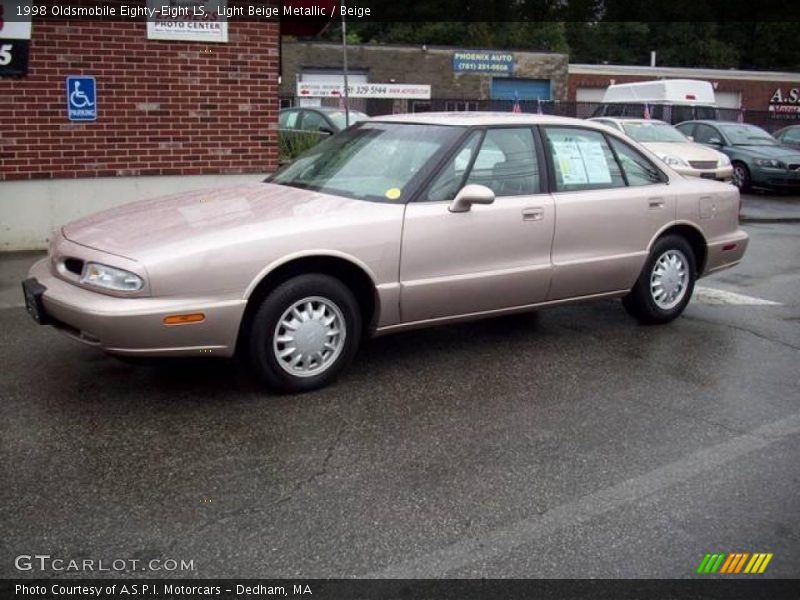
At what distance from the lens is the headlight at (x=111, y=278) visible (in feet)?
13.6

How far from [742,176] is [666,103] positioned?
256 inches

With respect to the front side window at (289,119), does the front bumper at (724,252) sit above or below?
below

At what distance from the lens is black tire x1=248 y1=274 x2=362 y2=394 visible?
4.45 metres

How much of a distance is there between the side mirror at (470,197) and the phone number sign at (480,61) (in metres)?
38.0

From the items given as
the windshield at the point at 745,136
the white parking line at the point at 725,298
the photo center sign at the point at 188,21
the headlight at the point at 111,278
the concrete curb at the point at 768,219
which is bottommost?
the white parking line at the point at 725,298

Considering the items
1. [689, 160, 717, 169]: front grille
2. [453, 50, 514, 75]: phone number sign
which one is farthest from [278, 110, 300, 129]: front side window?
[453, 50, 514, 75]: phone number sign

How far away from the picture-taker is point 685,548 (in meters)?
3.16

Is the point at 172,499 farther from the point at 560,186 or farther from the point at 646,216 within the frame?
the point at 646,216

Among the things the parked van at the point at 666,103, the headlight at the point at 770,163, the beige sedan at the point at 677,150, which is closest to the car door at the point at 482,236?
the beige sedan at the point at 677,150

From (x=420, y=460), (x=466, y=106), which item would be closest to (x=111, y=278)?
(x=420, y=460)

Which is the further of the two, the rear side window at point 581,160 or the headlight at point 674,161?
the headlight at point 674,161

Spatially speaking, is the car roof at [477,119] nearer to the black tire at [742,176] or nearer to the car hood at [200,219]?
the car hood at [200,219]

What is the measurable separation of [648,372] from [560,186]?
1353 millimetres

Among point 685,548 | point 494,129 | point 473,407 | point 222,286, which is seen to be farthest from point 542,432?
point 494,129
